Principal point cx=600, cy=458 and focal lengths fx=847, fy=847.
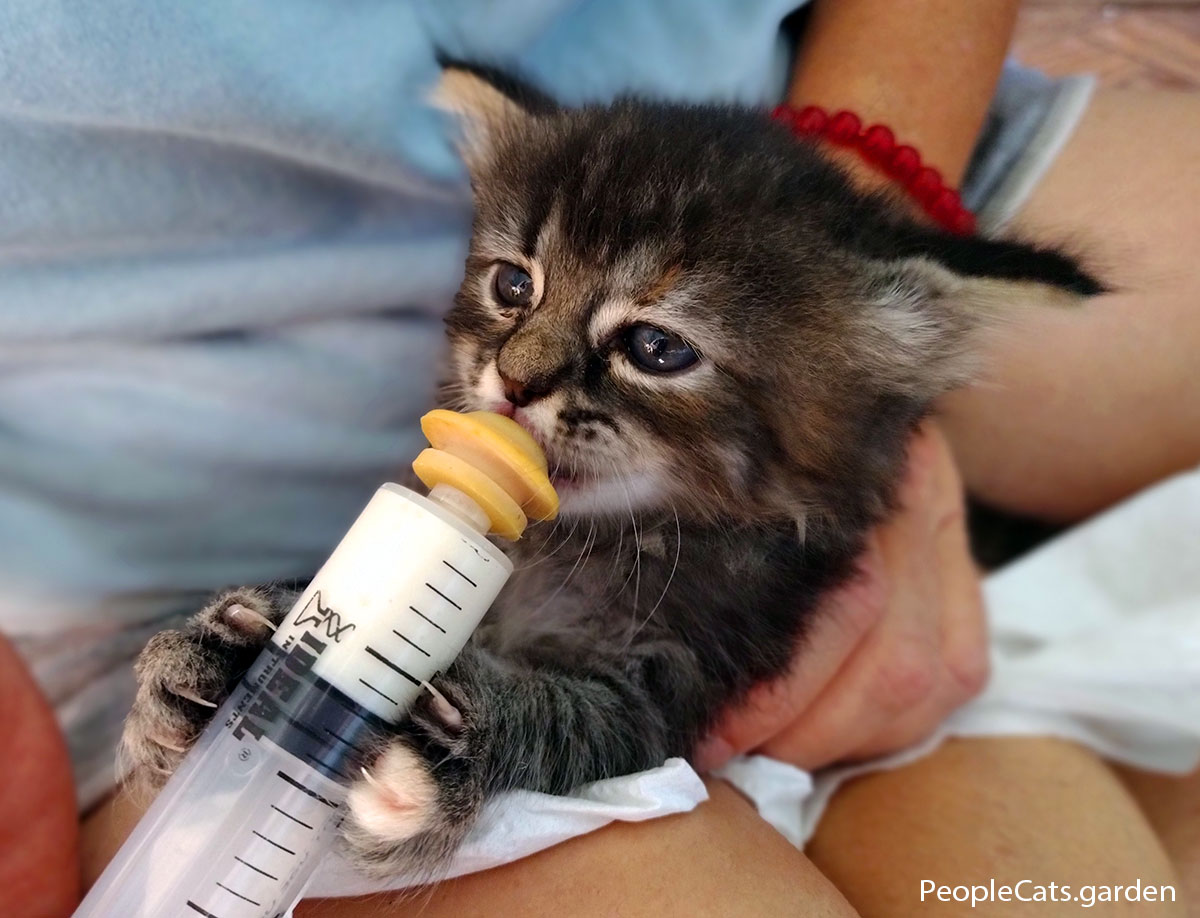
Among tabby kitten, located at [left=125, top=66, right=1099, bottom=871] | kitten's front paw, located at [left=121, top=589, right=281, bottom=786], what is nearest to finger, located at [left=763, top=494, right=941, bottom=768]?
tabby kitten, located at [left=125, top=66, right=1099, bottom=871]

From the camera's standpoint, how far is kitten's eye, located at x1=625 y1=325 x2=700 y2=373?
0.85 metres

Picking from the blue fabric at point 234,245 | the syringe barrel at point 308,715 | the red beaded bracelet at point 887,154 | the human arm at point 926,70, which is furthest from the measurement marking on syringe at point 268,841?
the human arm at point 926,70

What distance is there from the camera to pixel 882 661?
1185mm

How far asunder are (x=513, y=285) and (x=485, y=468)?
0.34 m

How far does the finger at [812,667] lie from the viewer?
1060 millimetres

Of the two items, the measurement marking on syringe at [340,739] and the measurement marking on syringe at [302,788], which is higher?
the measurement marking on syringe at [340,739]

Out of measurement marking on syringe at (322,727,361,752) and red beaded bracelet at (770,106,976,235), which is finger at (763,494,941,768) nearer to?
red beaded bracelet at (770,106,976,235)

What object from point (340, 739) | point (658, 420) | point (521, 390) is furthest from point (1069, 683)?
point (340, 739)

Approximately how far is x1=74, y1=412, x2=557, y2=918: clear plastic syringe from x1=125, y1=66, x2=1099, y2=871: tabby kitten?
0.18 ft

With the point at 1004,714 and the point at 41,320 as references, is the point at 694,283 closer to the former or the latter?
the point at 41,320

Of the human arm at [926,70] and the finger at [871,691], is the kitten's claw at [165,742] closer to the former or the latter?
the finger at [871,691]

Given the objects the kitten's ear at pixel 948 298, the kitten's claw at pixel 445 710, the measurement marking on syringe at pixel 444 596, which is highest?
the kitten's ear at pixel 948 298

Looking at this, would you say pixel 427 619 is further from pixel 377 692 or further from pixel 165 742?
pixel 165 742

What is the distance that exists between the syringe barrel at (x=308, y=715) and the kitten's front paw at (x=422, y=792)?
3 cm
